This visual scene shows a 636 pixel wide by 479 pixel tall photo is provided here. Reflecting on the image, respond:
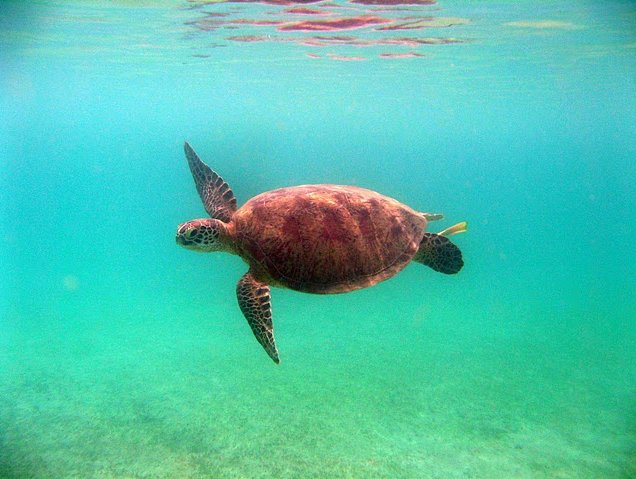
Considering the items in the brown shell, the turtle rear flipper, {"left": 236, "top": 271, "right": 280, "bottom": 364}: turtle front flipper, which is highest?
the brown shell

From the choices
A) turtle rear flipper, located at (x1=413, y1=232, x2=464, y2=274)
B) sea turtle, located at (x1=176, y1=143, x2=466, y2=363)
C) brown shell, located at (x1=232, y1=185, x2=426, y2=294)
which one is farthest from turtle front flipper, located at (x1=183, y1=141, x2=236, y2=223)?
turtle rear flipper, located at (x1=413, y1=232, x2=464, y2=274)

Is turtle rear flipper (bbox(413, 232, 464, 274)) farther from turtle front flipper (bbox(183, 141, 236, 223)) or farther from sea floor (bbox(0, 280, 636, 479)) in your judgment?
sea floor (bbox(0, 280, 636, 479))

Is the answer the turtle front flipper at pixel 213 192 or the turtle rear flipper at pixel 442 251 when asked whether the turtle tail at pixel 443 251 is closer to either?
the turtle rear flipper at pixel 442 251

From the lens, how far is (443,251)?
5.91 meters

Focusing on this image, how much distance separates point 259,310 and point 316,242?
3.62 ft

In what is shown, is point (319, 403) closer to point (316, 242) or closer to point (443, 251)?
point (443, 251)

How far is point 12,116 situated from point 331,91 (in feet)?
143

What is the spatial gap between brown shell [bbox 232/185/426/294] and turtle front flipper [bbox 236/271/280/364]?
0.19m

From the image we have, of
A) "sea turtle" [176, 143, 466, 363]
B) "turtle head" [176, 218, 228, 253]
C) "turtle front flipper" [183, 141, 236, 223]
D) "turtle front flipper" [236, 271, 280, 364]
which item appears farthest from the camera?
"turtle front flipper" [183, 141, 236, 223]

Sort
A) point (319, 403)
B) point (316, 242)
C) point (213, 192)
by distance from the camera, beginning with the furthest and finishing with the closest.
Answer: point (319, 403) < point (213, 192) < point (316, 242)

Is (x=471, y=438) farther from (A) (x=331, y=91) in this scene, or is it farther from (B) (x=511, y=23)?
(A) (x=331, y=91)

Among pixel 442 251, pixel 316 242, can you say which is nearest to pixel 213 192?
pixel 316 242

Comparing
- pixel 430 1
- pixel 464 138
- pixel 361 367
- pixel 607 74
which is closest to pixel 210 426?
pixel 361 367

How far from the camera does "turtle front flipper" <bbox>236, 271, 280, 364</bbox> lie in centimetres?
493
